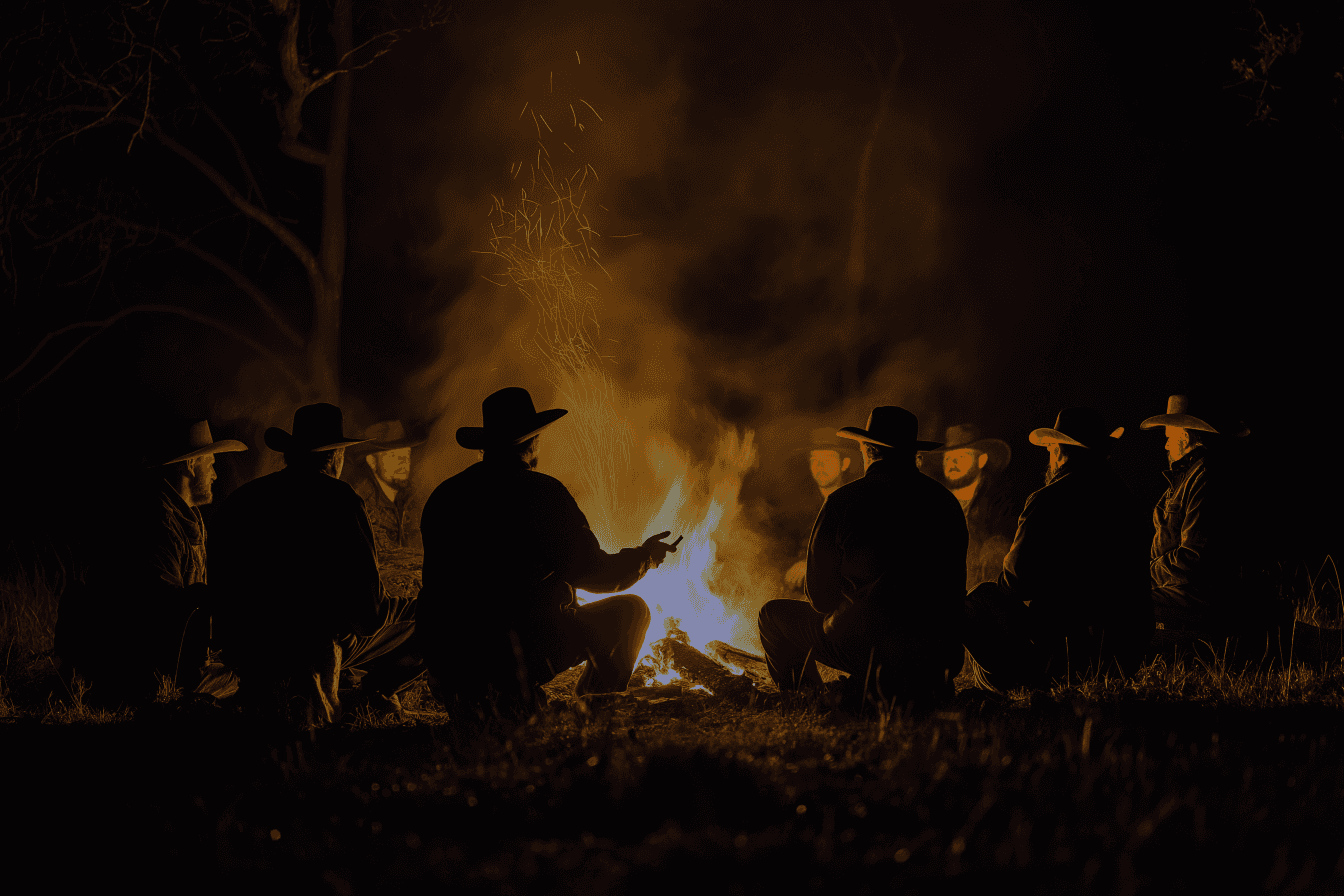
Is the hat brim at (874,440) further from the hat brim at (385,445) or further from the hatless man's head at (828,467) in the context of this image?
the hat brim at (385,445)

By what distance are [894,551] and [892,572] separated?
0.12 meters

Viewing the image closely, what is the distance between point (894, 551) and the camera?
226 inches

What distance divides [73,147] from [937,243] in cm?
1105

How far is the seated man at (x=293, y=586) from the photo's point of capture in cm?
581

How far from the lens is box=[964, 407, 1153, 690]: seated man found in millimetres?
6215

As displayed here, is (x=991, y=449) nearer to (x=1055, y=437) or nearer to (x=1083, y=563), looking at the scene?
(x=1055, y=437)

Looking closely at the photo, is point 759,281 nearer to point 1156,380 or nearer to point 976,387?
point 976,387

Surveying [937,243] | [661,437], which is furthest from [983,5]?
[661,437]

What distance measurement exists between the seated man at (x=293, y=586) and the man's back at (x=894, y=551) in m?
2.59

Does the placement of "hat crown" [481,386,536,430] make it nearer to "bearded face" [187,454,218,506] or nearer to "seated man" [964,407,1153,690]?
"bearded face" [187,454,218,506]

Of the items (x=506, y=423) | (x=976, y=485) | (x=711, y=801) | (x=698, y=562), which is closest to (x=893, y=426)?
(x=506, y=423)

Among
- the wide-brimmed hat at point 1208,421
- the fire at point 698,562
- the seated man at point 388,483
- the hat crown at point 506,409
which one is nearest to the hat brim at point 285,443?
the hat crown at point 506,409

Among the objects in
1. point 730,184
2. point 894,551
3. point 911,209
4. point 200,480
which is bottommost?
point 894,551

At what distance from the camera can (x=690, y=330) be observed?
41.9 ft
